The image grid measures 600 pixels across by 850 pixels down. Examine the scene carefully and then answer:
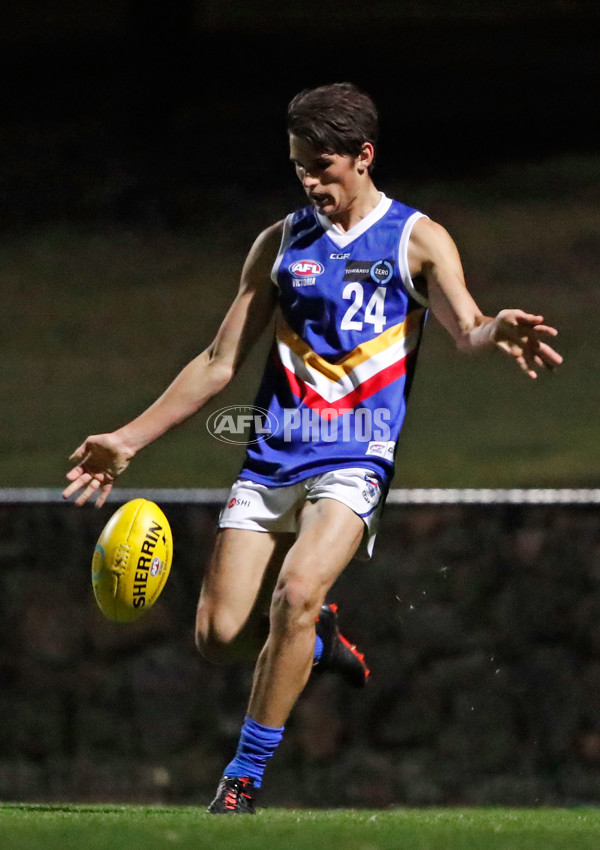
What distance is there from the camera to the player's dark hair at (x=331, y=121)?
219 inches

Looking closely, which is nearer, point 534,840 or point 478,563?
point 534,840

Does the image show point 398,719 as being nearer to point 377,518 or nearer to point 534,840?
point 377,518

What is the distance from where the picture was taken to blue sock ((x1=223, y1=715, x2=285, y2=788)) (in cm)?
535

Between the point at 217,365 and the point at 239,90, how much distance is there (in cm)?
1505

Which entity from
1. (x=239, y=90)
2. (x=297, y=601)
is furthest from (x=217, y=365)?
(x=239, y=90)

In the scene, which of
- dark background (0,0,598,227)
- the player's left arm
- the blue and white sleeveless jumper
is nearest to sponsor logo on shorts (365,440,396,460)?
the blue and white sleeveless jumper

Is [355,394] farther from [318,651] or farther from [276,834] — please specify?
[276,834]

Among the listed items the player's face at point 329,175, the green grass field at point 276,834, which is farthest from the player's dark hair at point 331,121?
the green grass field at point 276,834

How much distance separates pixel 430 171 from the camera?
18.3 m

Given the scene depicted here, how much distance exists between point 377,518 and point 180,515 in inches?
130

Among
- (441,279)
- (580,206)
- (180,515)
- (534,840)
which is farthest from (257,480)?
(580,206)

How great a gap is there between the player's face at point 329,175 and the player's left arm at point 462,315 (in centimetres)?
26

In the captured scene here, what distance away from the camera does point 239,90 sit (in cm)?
2053

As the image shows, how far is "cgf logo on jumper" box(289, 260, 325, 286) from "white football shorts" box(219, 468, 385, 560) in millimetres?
671
